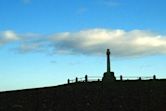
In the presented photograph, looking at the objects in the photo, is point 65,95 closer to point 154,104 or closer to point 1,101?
point 1,101

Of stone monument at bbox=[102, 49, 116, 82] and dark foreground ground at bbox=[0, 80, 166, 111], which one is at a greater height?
stone monument at bbox=[102, 49, 116, 82]

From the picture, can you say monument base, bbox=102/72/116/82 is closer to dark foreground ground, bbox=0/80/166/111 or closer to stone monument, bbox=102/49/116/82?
stone monument, bbox=102/49/116/82

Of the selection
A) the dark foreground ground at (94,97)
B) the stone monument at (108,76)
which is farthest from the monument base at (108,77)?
the dark foreground ground at (94,97)

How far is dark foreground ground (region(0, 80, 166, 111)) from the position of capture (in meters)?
35.2

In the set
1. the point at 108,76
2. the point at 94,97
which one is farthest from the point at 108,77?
the point at 94,97

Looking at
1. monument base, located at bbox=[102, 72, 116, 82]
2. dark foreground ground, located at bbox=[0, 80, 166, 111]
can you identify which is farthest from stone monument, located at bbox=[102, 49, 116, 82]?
dark foreground ground, located at bbox=[0, 80, 166, 111]

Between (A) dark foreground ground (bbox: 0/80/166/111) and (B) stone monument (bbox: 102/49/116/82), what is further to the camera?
(B) stone monument (bbox: 102/49/116/82)

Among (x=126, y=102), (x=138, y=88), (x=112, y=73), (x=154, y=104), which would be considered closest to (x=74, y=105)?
(x=126, y=102)

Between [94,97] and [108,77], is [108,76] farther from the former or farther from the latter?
[94,97]

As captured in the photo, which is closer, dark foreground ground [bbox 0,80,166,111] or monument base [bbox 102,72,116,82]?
dark foreground ground [bbox 0,80,166,111]

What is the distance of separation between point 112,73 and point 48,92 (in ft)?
29.0

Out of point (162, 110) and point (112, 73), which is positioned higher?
point (112, 73)

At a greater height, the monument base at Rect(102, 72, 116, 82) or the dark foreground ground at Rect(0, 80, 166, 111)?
the monument base at Rect(102, 72, 116, 82)

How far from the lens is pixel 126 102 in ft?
121
